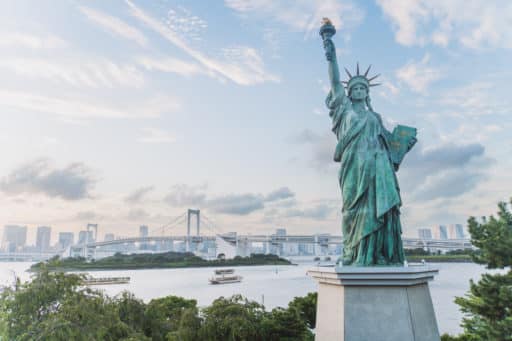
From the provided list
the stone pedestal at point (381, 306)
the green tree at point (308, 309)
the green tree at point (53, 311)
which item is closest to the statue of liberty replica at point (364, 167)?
the stone pedestal at point (381, 306)

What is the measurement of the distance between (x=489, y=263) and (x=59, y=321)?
7.92 m

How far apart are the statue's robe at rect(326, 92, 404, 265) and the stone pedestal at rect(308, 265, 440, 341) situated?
66 cm

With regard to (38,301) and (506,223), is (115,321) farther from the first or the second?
(506,223)

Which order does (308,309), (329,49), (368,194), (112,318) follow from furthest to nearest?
(308,309) → (112,318) → (329,49) → (368,194)

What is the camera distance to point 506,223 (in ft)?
23.5

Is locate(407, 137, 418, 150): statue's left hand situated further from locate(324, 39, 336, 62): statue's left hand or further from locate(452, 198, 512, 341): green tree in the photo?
locate(452, 198, 512, 341): green tree

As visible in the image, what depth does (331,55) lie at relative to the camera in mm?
5969

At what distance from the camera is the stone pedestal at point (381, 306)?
14.6 ft

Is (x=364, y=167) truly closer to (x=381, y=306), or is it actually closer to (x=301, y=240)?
(x=381, y=306)

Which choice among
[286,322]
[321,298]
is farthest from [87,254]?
[321,298]

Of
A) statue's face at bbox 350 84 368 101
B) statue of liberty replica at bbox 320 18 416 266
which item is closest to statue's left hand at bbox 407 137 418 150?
statue of liberty replica at bbox 320 18 416 266

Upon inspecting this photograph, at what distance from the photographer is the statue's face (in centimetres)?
600

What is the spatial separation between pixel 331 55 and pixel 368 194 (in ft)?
7.83

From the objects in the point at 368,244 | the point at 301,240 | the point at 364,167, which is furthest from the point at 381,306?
the point at 301,240
